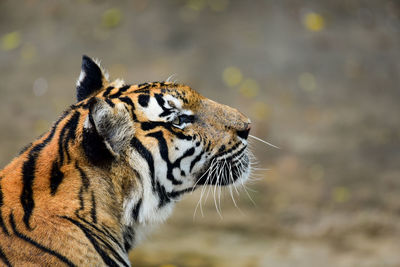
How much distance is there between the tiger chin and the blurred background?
10.3 feet

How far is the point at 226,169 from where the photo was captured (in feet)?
12.3

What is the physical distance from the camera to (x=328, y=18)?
10.3 metres

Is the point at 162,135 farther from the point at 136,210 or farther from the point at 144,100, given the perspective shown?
the point at 136,210

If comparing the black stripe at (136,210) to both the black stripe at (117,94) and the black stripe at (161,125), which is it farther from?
the black stripe at (117,94)

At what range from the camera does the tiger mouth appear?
3.62m

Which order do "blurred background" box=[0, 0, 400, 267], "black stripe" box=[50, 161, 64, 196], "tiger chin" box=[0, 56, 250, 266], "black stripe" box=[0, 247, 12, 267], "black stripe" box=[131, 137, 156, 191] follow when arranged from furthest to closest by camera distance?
"blurred background" box=[0, 0, 400, 267] → "black stripe" box=[131, 137, 156, 191] → "black stripe" box=[50, 161, 64, 196] → "tiger chin" box=[0, 56, 250, 266] → "black stripe" box=[0, 247, 12, 267]

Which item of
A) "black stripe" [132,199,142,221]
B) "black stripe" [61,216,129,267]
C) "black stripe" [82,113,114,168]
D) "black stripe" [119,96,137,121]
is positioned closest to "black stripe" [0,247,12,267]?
"black stripe" [61,216,129,267]

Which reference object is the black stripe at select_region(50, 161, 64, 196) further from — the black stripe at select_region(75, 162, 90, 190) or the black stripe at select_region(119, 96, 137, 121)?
the black stripe at select_region(119, 96, 137, 121)

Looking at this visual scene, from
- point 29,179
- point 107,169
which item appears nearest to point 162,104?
point 107,169

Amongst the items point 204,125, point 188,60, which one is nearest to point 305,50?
point 188,60

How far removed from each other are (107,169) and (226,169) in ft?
3.23

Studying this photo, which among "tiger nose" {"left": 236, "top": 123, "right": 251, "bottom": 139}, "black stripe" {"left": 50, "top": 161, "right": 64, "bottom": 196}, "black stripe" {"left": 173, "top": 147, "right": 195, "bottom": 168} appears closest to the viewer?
"black stripe" {"left": 50, "top": 161, "right": 64, "bottom": 196}

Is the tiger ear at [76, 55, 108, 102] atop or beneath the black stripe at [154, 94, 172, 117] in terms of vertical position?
atop

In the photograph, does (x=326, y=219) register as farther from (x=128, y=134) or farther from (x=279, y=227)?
(x=128, y=134)
